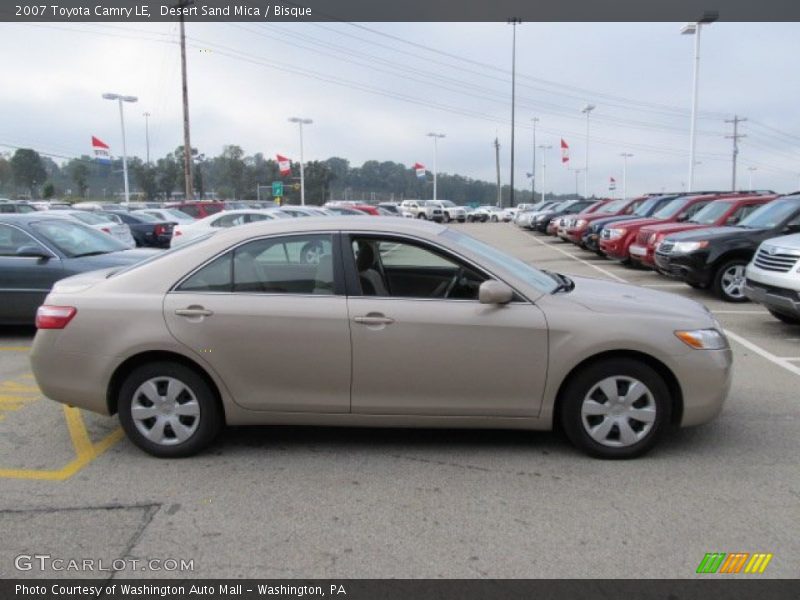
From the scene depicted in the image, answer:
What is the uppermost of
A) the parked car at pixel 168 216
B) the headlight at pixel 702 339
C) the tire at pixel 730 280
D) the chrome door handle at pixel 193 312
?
the parked car at pixel 168 216

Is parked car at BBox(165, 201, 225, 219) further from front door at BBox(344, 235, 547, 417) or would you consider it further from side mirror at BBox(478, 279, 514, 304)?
side mirror at BBox(478, 279, 514, 304)

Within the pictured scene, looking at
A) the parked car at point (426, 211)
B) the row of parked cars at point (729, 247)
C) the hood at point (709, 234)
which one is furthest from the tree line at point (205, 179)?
the hood at point (709, 234)

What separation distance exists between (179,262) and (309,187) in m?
73.6

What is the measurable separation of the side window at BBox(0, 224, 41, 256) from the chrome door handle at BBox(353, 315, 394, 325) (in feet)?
18.6

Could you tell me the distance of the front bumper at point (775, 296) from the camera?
7423mm

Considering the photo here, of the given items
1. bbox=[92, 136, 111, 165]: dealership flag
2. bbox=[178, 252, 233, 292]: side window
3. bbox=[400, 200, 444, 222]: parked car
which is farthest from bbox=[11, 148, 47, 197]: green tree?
bbox=[178, 252, 233, 292]: side window

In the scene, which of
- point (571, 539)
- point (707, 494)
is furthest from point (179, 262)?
point (707, 494)

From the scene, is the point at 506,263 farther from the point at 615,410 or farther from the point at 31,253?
the point at 31,253

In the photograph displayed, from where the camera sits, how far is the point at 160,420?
14.3 ft

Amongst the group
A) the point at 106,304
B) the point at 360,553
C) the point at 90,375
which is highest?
the point at 106,304

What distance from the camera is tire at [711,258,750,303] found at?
10.6 m

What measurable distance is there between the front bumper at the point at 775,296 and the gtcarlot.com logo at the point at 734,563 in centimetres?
514

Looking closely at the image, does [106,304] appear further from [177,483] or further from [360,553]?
[360,553]
